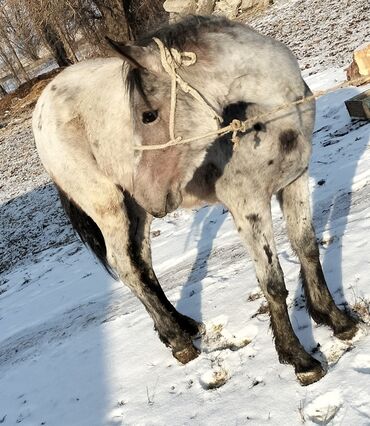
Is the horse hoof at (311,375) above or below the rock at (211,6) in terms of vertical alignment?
below

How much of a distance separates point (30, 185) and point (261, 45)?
1044 cm

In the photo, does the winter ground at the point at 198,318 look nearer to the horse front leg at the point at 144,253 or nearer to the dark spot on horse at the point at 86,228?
the horse front leg at the point at 144,253

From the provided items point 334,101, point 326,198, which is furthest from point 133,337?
point 334,101

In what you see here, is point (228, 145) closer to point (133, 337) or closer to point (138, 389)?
point (138, 389)

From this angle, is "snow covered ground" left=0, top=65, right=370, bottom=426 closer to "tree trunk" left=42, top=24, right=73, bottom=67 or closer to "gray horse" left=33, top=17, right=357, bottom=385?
"gray horse" left=33, top=17, right=357, bottom=385

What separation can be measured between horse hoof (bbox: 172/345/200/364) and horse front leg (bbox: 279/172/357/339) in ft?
3.06

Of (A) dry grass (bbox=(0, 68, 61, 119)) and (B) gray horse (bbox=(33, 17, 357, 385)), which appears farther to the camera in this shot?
(A) dry grass (bbox=(0, 68, 61, 119))

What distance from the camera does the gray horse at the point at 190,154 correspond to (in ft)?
7.50

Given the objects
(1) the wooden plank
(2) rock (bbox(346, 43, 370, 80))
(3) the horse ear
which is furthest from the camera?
(2) rock (bbox(346, 43, 370, 80))

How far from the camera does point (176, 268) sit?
512 centimetres

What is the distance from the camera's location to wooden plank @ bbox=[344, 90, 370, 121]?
605 cm

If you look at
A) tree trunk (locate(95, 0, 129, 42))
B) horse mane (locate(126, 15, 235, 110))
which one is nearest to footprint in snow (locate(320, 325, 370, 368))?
horse mane (locate(126, 15, 235, 110))

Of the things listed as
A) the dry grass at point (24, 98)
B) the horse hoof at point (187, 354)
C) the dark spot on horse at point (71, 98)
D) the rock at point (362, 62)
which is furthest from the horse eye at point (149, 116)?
the dry grass at point (24, 98)

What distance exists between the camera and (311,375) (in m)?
2.72
